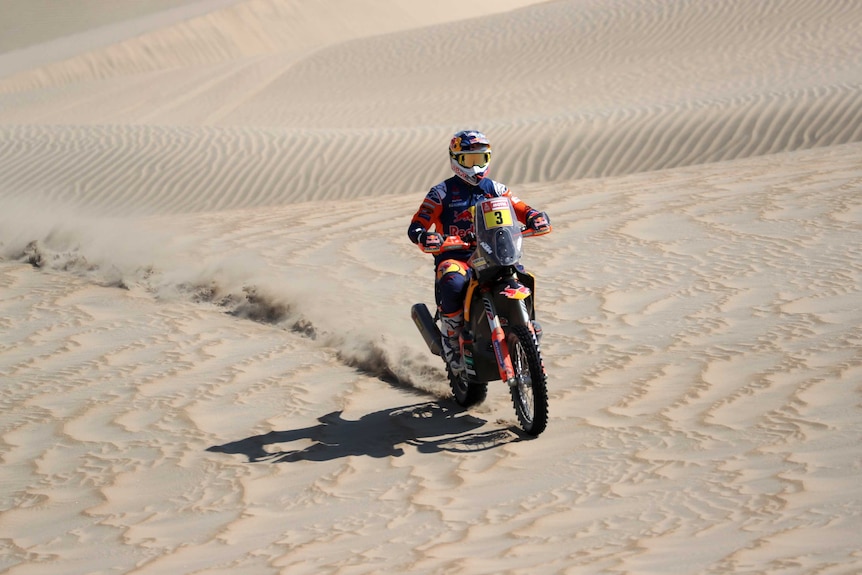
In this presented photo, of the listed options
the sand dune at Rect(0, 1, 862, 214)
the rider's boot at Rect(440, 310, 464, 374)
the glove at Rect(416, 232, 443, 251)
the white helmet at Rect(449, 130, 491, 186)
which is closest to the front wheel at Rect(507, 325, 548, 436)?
the rider's boot at Rect(440, 310, 464, 374)

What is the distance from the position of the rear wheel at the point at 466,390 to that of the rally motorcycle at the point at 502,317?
0.27m

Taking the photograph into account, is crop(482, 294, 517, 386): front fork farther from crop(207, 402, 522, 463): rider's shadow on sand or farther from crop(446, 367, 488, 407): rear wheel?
crop(446, 367, 488, 407): rear wheel

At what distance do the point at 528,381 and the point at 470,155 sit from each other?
140 centimetres

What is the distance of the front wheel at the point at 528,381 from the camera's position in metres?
5.45

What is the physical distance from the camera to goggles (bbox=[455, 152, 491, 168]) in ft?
20.2

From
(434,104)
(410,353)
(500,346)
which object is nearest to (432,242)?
(500,346)

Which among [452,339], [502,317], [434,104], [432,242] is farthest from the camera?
[434,104]

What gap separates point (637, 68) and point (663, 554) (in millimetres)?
23318

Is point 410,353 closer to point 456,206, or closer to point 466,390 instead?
point 466,390

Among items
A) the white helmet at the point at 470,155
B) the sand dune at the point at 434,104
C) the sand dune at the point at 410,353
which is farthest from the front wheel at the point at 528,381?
the sand dune at the point at 434,104

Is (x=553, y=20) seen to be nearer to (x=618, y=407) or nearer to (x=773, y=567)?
(x=618, y=407)

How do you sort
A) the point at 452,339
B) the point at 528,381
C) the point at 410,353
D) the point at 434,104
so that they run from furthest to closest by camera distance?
1. the point at 434,104
2. the point at 410,353
3. the point at 452,339
4. the point at 528,381

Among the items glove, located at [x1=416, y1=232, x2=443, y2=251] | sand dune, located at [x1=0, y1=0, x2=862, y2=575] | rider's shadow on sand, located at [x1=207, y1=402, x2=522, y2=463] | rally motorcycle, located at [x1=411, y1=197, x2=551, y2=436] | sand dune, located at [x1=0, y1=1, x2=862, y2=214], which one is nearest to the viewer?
sand dune, located at [x1=0, y1=0, x2=862, y2=575]

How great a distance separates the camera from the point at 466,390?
253 inches
